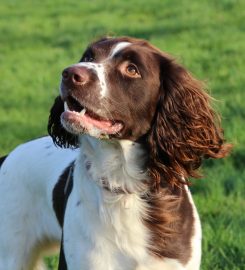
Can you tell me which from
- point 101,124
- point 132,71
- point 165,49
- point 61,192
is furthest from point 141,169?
point 165,49

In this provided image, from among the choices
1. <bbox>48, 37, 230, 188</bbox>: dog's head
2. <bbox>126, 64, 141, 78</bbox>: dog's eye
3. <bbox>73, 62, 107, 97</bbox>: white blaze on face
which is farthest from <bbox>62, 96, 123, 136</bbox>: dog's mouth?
<bbox>126, 64, 141, 78</bbox>: dog's eye

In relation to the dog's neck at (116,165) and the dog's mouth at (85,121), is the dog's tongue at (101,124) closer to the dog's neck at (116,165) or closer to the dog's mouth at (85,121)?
the dog's mouth at (85,121)

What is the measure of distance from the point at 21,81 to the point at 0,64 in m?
1.21

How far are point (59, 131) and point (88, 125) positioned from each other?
0.64 metres

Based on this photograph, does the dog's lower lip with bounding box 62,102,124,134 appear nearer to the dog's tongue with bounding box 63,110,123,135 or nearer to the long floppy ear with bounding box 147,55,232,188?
the dog's tongue with bounding box 63,110,123,135

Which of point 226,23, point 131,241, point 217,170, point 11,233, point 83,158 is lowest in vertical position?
point 226,23

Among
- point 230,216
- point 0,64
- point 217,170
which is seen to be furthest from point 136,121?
point 0,64

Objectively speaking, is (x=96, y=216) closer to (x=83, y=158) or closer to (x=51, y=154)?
(x=83, y=158)

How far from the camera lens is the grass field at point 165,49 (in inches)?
221

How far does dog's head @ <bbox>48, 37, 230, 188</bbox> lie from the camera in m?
3.64

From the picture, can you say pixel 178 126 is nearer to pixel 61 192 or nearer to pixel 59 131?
pixel 59 131

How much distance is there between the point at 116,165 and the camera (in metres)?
3.95

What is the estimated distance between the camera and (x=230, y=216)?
553cm

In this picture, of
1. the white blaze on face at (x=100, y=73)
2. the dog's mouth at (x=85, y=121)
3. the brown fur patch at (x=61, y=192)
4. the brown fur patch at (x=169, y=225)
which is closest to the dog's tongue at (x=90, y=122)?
the dog's mouth at (x=85, y=121)
